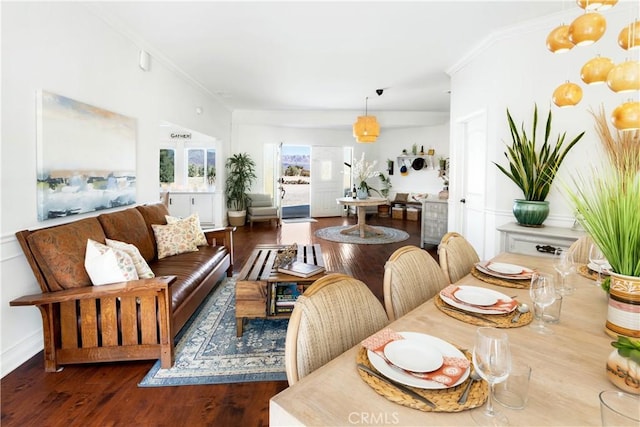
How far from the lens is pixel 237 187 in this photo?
25.5 feet

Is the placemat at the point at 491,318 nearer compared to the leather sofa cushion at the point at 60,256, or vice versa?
the placemat at the point at 491,318

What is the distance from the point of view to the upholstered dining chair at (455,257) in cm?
182

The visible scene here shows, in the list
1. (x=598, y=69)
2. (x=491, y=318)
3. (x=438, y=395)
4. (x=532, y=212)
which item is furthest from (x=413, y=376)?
(x=532, y=212)

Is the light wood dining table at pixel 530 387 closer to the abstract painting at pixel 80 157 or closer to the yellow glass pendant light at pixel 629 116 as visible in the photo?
the yellow glass pendant light at pixel 629 116

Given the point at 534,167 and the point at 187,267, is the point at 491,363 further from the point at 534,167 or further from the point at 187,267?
the point at 534,167

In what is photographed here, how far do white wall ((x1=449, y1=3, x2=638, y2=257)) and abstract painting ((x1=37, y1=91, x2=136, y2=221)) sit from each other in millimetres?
3922

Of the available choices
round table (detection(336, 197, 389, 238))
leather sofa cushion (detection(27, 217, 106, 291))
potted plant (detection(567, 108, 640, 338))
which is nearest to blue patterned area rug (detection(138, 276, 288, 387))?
leather sofa cushion (detection(27, 217, 106, 291))

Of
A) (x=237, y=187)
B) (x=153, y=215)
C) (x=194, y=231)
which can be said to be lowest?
(x=194, y=231)

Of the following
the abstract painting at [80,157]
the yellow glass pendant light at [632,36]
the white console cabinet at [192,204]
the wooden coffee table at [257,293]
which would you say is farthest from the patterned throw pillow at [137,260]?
the white console cabinet at [192,204]

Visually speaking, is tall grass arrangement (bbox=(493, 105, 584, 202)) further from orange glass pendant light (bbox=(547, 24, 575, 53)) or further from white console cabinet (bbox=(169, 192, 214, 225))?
white console cabinet (bbox=(169, 192, 214, 225))

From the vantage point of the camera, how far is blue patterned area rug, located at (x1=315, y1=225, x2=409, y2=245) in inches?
244

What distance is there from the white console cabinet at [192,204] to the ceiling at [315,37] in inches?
99.5

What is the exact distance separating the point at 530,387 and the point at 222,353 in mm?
2012

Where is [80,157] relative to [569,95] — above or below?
below
